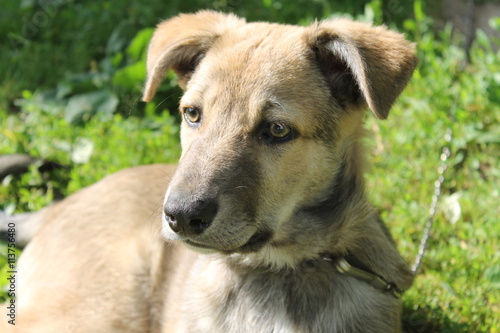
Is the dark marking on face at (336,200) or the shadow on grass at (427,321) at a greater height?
the dark marking on face at (336,200)

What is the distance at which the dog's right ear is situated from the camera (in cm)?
366

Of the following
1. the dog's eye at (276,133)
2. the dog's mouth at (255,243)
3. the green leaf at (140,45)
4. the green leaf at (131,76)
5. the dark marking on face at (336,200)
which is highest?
the dog's eye at (276,133)

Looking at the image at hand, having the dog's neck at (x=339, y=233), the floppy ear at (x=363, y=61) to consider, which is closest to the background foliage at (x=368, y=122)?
the dog's neck at (x=339, y=233)

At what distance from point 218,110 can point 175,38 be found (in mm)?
773

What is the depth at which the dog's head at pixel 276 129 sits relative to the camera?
2.98m

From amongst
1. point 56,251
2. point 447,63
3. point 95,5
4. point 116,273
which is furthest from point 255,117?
point 95,5

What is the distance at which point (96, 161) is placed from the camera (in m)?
5.89

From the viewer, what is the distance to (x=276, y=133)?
316 centimetres

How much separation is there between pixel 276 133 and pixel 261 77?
12.1 inches

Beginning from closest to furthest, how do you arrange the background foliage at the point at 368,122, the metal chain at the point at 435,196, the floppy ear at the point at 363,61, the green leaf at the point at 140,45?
the floppy ear at the point at 363,61
the metal chain at the point at 435,196
the background foliage at the point at 368,122
the green leaf at the point at 140,45

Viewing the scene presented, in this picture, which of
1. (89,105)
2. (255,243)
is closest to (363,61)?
(255,243)

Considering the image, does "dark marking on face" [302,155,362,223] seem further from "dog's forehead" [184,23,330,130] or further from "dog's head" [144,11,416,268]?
"dog's forehead" [184,23,330,130]

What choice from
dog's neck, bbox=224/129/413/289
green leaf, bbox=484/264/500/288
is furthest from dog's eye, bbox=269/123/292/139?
green leaf, bbox=484/264/500/288

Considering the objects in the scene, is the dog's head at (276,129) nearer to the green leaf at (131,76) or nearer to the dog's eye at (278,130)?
the dog's eye at (278,130)
